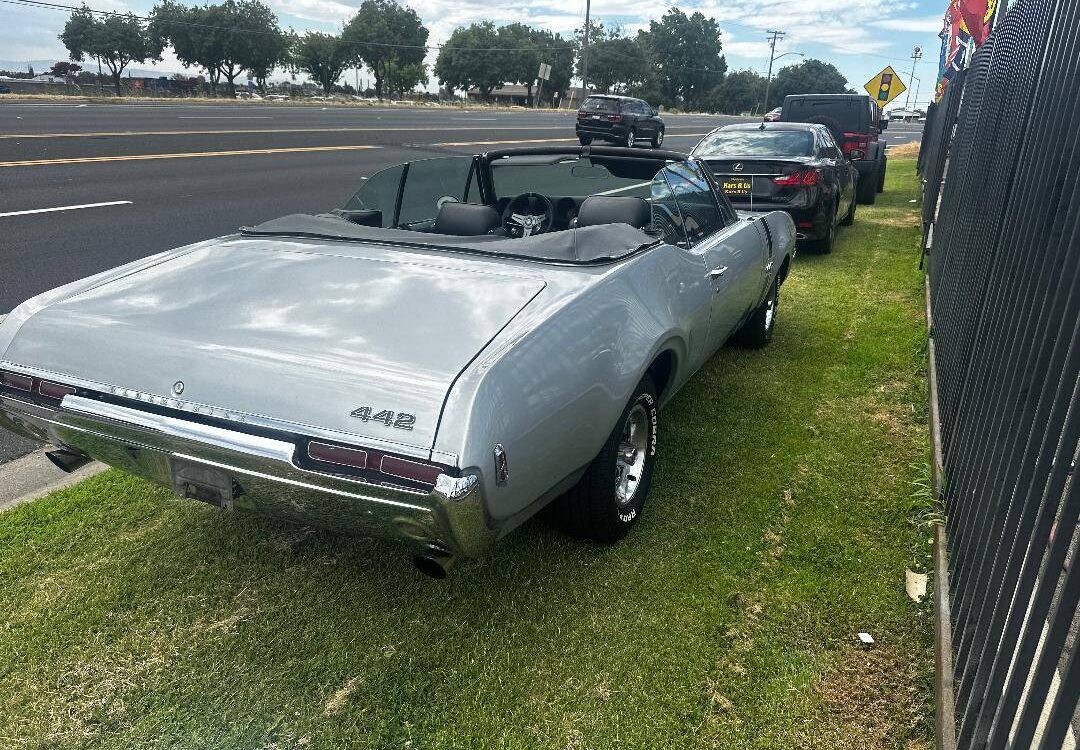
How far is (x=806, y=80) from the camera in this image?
124 metres

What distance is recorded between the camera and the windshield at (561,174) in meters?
4.45

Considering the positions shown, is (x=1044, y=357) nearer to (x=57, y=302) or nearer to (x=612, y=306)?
(x=612, y=306)

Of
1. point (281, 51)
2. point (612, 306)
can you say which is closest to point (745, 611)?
point (612, 306)

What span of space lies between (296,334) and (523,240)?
1149mm

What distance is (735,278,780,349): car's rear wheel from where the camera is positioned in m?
5.36

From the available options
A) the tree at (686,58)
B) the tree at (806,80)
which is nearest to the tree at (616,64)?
the tree at (686,58)

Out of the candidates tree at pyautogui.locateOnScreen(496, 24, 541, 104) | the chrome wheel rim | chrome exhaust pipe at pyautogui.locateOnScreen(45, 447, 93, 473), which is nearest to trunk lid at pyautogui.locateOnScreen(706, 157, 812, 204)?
the chrome wheel rim

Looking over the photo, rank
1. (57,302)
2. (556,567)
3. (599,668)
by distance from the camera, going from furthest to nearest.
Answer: (556,567) → (57,302) → (599,668)

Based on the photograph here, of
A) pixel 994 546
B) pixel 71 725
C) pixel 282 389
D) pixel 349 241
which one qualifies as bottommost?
pixel 71 725

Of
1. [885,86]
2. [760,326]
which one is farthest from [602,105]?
[760,326]

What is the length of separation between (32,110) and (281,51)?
2157 inches

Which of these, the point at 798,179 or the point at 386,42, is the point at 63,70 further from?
the point at 798,179

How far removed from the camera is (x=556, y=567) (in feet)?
9.98

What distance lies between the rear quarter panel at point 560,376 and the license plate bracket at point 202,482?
77cm
